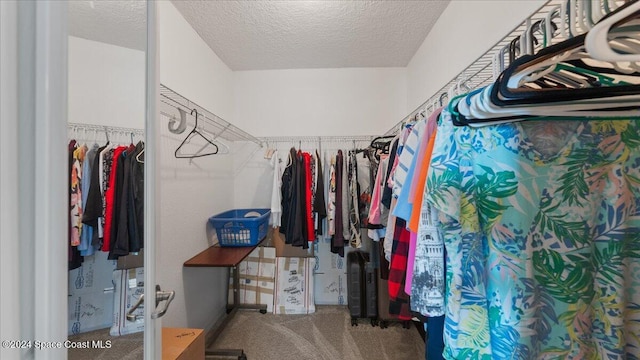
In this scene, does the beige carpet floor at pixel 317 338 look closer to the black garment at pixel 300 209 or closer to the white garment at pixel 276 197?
the black garment at pixel 300 209

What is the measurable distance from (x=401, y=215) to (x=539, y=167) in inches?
16.6

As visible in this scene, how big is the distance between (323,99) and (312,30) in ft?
2.61

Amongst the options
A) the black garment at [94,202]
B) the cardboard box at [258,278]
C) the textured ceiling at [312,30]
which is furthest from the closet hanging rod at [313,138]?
the black garment at [94,202]

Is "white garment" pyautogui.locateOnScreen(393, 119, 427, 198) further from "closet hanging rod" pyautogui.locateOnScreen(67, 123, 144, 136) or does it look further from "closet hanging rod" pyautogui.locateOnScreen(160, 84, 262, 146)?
"closet hanging rod" pyautogui.locateOnScreen(160, 84, 262, 146)

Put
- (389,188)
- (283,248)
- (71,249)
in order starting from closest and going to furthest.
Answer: (71,249) → (389,188) → (283,248)

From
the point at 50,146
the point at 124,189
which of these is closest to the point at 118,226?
the point at 124,189

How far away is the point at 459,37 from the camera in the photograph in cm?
162

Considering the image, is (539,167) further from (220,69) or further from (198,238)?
(220,69)

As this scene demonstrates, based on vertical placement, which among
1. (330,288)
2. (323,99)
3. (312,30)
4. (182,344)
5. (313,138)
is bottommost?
(330,288)

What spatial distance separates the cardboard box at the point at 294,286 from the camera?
8.16 ft

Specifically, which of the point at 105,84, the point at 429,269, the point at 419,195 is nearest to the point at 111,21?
the point at 105,84

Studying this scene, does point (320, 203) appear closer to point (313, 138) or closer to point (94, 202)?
point (313, 138)

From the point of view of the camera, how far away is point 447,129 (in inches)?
26.8

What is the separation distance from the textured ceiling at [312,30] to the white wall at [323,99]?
0.38 ft
